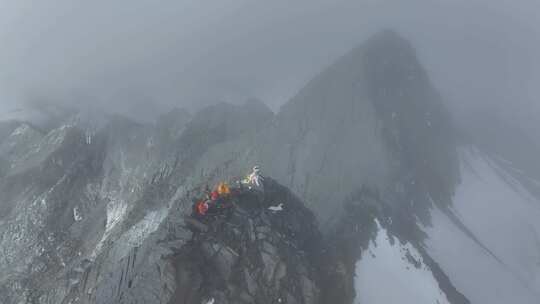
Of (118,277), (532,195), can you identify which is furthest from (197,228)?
(532,195)

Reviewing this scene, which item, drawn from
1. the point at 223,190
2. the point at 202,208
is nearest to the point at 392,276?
the point at 223,190

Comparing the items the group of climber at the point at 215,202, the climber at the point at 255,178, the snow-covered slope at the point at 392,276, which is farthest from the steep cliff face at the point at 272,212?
the climber at the point at 255,178

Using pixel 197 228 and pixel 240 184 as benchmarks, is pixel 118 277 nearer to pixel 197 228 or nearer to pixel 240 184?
pixel 197 228

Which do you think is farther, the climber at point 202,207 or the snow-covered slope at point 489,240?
the snow-covered slope at point 489,240

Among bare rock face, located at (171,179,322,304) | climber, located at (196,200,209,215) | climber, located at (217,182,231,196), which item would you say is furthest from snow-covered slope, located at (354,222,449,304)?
climber, located at (196,200,209,215)

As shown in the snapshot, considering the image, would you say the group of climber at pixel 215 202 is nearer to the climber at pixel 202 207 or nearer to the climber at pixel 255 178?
the climber at pixel 202 207

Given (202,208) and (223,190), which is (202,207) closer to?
(202,208)
